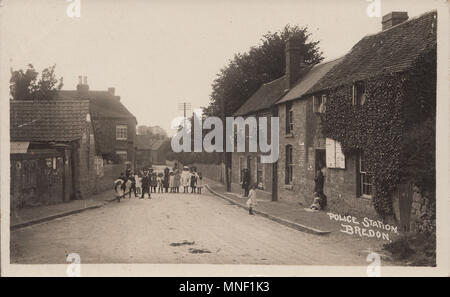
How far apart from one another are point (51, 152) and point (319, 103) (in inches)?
402

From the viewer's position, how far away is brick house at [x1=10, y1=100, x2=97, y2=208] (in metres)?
11.4

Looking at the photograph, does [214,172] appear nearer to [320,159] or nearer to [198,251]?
[320,159]

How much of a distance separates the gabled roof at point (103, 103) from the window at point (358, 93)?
22.1ft

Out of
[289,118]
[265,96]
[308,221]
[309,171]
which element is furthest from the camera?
[265,96]

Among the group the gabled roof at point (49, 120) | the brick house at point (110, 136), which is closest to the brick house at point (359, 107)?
the brick house at point (110, 136)

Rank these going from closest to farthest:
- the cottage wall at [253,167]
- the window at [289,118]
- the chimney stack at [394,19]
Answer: the chimney stack at [394,19] → the window at [289,118] → the cottage wall at [253,167]

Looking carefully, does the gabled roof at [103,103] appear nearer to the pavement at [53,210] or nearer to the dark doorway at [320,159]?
the pavement at [53,210]

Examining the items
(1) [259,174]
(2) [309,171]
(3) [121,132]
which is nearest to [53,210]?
(3) [121,132]

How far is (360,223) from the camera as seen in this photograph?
11.7m

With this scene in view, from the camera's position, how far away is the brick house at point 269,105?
1939 centimetres

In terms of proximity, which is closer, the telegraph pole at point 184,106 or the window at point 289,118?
the telegraph pole at point 184,106

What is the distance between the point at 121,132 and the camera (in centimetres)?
1639

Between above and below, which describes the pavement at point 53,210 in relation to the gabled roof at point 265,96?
below
